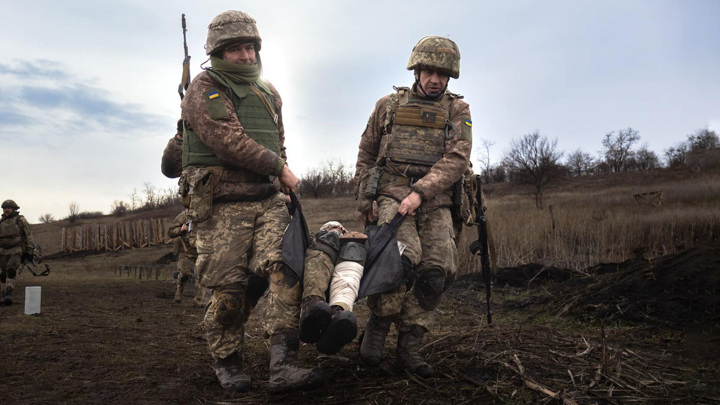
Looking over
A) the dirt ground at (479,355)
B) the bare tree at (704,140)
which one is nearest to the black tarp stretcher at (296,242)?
the dirt ground at (479,355)

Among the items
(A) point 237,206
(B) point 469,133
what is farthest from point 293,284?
(B) point 469,133

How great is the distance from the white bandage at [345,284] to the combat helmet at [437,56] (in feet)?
6.13

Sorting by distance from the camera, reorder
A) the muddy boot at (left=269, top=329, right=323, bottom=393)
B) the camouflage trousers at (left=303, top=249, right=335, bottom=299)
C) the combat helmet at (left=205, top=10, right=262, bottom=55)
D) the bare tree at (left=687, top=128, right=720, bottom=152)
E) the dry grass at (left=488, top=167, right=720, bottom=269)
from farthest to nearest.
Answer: the bare tree at (left=687, top=128, right=720, bottom=152), the dry grass at (left=488, top=167, right=720, bottom=269), the combat helmet at (left=205, top=10, right=262, bottom=55), the camouflage trousers at (left=303, top=249, right=335, bottom=299), the muddy boot at (left=269, top=329, right=323, bottom=393)

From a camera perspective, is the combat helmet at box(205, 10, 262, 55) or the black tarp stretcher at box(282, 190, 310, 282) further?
the combat helmet at box(205, 10, 262, 55)

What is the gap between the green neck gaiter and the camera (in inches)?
168

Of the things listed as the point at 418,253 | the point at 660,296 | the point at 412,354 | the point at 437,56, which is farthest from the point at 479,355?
the point at 660,296

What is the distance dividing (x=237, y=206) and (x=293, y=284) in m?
0.81

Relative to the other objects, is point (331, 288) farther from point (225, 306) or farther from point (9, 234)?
point (9, 234)

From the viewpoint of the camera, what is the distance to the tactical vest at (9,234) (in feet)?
38.9

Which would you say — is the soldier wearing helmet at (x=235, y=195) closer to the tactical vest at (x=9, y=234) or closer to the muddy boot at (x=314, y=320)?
the muddy boot at (x=314, y=320)

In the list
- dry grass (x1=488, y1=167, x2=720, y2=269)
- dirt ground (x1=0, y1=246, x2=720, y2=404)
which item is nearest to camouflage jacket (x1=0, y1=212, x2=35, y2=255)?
dirt ground (x1=0, y1=246, x2=720, y2=404)

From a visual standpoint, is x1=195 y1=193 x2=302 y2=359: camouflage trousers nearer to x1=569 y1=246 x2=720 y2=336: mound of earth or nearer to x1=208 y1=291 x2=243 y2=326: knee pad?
x1=208 y1=291 x2=243 y2=326: knee pad

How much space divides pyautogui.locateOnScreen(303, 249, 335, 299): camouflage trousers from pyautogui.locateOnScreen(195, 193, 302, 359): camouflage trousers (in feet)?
0.49

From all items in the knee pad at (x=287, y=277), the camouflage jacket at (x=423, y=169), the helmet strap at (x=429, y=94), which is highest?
the helmet strap at (x=429, y=94)
